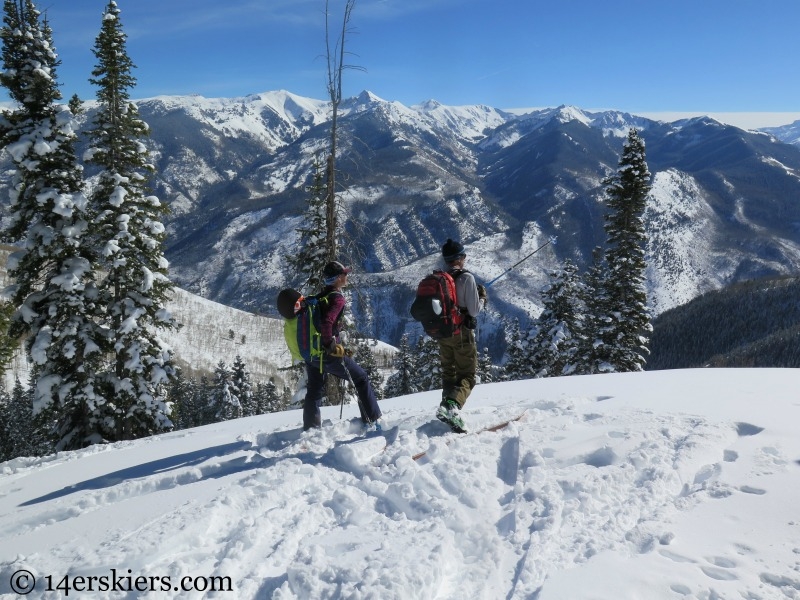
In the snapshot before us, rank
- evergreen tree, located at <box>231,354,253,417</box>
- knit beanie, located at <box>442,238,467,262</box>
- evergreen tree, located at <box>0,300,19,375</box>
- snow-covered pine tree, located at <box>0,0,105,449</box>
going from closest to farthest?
knit beanie, located at <box>442,238,467,262</box>
snow-covered pine tree, located at <box>0,0,105,449</box>
evergreen tree, located at <box>0,300,19,375</box>
evergreen tree, located at <box>231,354,253,417</box>

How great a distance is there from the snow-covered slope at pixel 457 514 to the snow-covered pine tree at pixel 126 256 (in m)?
8.90

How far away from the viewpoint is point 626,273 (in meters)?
23.9

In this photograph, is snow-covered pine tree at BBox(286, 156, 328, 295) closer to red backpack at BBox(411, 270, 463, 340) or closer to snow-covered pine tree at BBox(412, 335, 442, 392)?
red backpack at BBox(411, 270, 463, 340)

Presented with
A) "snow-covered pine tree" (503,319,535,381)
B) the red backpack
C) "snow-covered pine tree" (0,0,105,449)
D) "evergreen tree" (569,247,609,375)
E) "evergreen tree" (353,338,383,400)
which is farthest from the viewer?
"snow-covered pine tree" (503,319,535,381)

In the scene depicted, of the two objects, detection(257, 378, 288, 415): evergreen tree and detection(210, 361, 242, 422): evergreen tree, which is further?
detection(257, 378, 288, 415): evergreen tree

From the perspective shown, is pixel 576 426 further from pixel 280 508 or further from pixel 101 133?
pixel 101 133

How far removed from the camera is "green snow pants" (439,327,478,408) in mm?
6922

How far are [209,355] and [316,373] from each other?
→ 577ft

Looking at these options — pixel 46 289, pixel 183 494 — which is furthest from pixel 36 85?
pixel 183 494

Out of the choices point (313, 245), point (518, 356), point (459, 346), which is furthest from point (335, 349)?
point (518, 356)

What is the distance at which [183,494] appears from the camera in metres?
5.27

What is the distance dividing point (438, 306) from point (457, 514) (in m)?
2.76

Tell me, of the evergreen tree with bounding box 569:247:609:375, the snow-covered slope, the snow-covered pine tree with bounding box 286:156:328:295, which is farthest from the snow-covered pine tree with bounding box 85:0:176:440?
the evergreen tree with bounding box 569:247:609:375

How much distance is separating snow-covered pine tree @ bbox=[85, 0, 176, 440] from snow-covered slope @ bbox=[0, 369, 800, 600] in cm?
890
